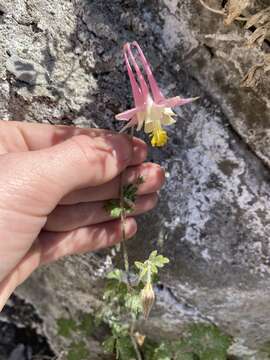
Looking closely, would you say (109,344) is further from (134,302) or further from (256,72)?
(256,72)

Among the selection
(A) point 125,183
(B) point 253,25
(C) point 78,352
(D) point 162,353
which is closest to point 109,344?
(D) point 162,353

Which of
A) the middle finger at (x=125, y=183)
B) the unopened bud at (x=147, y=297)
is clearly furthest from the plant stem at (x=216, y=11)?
the unopened bud at (x=147, y=297)

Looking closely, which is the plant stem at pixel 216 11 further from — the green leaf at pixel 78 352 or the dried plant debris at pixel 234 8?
the green leaf at pixel 78 352

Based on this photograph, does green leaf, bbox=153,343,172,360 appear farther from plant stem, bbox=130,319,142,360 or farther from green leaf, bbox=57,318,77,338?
green leaf, bbox=57,318,77,338

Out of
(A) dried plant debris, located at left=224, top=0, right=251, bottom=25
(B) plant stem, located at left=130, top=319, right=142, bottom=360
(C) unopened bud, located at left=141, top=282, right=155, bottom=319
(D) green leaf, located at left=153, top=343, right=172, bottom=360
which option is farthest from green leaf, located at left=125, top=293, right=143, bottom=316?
(A) dried plant debris, located at left=224, top=0, right=251, bottom=25

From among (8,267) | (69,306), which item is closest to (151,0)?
(8,267)
